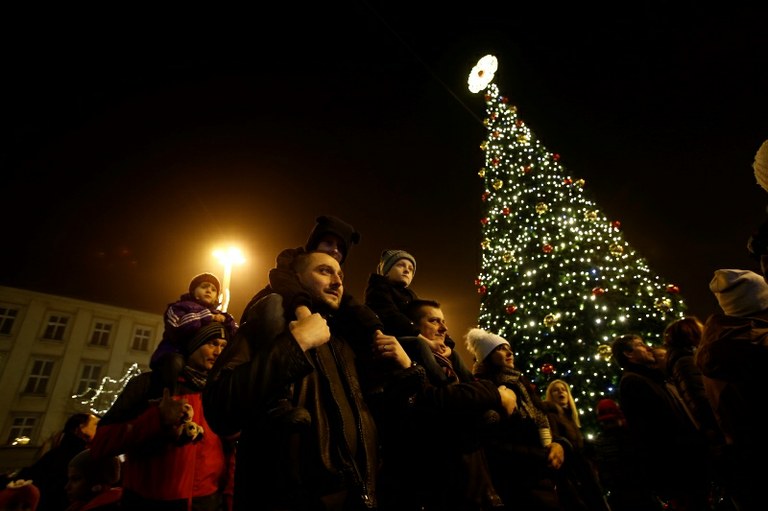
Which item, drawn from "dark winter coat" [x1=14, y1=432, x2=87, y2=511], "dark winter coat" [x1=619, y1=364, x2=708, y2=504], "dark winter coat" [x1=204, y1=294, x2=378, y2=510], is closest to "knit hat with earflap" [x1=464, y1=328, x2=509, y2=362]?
"dark winter coat" [x1=619, y1=364, x2=708, y2=504]

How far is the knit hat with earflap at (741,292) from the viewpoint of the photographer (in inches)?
116

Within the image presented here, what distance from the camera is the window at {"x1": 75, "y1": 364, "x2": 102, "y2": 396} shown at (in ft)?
101

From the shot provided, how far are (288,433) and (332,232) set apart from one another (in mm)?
1705

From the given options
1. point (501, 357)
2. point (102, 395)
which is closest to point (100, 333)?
point (102, 395)

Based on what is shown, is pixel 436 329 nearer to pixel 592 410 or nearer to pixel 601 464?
pixel 601 464

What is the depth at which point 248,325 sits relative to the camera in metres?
1.85

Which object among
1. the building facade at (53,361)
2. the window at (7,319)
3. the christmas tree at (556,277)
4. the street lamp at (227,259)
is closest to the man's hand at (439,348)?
the street lamp at (227,259)

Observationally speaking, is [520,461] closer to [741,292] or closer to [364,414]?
[364,414]

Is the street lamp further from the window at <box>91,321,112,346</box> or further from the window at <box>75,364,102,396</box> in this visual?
the window at <box>91,321,112,346</box>

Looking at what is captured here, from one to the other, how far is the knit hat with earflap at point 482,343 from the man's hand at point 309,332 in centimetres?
239

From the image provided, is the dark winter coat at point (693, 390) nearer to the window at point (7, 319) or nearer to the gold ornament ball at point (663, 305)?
the gold ornament ball at point (663, 305)

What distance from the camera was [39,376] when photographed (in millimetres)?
30172

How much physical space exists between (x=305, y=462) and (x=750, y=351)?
9.97 ft

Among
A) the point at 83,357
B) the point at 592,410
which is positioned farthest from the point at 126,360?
the point at 592,410
